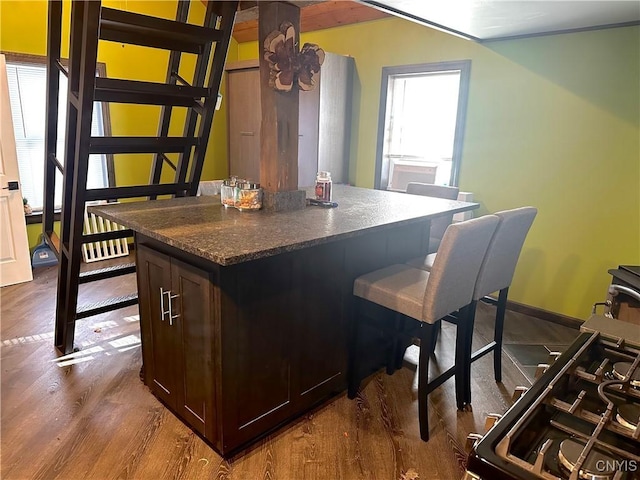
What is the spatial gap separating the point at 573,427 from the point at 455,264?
3.84 ft

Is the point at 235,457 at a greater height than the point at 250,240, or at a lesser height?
lesser

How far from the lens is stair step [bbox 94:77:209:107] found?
2.20 meters

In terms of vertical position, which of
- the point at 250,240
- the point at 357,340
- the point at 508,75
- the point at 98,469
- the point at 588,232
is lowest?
the point at 98,469

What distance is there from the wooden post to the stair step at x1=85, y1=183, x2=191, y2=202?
0.81 metres

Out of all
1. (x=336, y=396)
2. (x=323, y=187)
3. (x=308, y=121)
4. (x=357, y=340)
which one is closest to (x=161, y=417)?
(x=336, y=396)

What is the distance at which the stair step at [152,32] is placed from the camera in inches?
81.3

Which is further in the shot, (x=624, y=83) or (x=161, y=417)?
(x=624, y=83)

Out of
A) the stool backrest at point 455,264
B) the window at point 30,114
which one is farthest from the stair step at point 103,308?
the stool backrest at point 455,264

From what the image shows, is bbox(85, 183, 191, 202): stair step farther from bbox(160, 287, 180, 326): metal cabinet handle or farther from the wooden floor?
the wooden floor

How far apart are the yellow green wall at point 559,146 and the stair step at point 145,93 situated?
222cm

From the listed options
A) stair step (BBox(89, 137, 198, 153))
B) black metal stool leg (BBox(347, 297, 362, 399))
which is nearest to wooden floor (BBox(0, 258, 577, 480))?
black metal stool leg (BBox(347, 297, 362, 399))

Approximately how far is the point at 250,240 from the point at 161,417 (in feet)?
3.79

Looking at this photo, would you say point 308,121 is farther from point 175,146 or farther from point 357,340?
point 357,340

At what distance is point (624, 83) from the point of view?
9.56 feet
